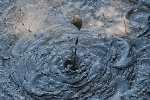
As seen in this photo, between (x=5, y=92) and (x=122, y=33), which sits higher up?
(x=122, y=33)

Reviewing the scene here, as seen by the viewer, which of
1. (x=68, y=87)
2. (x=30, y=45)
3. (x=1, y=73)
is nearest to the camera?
(x=68, y=87)

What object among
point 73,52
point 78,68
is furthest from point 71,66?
point 73,52

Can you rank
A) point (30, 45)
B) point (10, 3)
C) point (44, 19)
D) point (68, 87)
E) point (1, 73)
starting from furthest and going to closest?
1. point (10, 3)
2. point (44, 19)
3. point (30, 45)
4. point (1, 73)
5. point (68, 87)

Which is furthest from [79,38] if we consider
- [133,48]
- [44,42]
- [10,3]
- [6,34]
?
[10,3]

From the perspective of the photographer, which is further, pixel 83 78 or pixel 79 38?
pixel 79 38

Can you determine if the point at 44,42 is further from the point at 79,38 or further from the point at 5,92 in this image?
the point at 5,92

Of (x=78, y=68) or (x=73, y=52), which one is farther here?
(x=73, y=52)

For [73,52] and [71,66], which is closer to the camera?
[71,66]

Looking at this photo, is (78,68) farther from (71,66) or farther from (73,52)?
(73,52)
